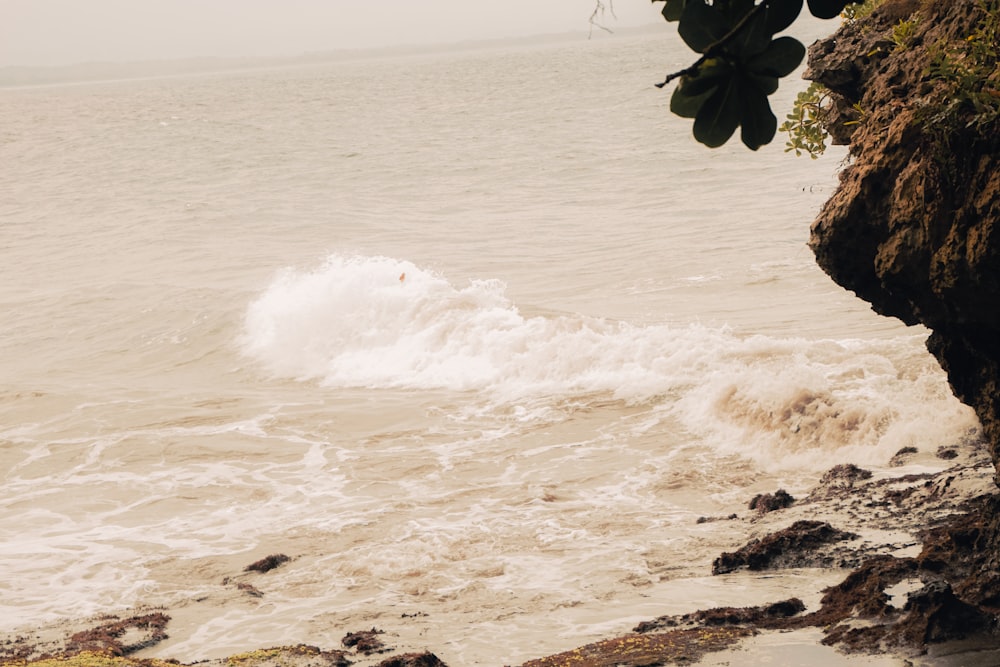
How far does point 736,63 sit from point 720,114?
0.11 metres

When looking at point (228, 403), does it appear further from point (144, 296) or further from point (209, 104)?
point (209, 104)

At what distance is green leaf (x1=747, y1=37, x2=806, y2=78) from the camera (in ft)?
7.64

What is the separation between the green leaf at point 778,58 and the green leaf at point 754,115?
43mm

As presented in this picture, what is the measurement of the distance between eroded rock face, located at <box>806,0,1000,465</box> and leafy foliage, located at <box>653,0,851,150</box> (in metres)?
2.49

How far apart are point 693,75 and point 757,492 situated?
7.37 m

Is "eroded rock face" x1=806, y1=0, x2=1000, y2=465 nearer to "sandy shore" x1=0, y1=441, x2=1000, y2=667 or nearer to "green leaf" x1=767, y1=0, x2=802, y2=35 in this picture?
"sandy shore" x1=0, y1=441, x2=1000, y2=667

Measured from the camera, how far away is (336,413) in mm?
13570

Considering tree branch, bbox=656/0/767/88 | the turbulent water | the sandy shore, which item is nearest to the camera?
tree branch, bbox=656/0/767/88

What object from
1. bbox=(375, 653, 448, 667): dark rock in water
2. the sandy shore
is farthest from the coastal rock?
bbox=(375, 653, 448, 667): dark rock in water

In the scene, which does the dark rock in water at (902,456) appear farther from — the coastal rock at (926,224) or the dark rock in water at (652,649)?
the dark rock in water at (652,649)

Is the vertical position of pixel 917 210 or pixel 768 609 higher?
pixel 917 210

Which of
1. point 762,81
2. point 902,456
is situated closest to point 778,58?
point 762,81

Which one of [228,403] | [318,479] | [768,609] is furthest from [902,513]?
[228,403]

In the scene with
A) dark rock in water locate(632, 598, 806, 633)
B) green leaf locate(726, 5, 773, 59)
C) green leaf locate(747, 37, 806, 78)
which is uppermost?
green leaf locate(726, 5, 773, 59)
